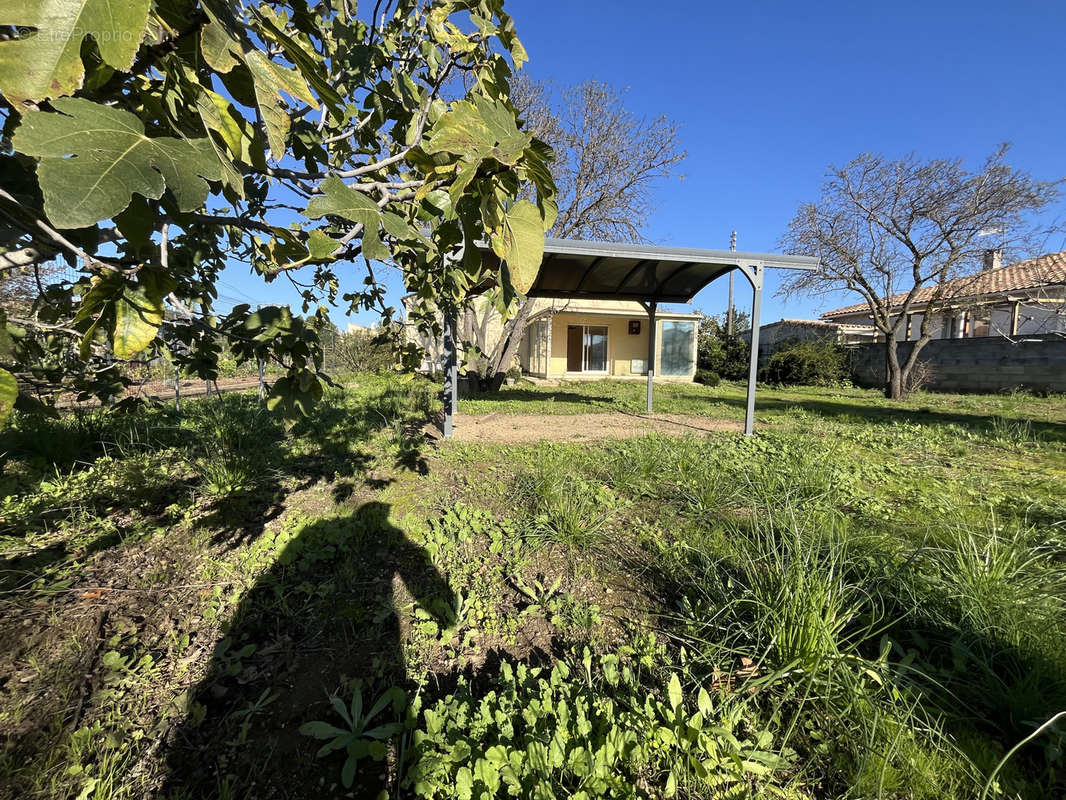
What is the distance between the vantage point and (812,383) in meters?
15.1

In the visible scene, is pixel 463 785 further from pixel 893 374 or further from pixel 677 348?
pixel 677 348

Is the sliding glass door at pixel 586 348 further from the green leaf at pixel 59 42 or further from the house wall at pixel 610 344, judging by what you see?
the green leaf at pixel 59 42

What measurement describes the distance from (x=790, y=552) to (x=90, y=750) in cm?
266

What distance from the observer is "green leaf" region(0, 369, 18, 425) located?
568 mm

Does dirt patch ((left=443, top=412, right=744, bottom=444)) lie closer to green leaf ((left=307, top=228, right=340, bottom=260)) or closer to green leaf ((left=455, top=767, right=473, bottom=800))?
green leaf ((left=455, top=767, right=473, bottom=800))

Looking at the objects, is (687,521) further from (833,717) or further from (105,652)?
(105,652)

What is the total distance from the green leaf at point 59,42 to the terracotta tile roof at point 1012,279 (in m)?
14.2

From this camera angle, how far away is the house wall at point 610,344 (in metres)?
15.7

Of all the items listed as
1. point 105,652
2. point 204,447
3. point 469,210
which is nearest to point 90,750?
point 105,652

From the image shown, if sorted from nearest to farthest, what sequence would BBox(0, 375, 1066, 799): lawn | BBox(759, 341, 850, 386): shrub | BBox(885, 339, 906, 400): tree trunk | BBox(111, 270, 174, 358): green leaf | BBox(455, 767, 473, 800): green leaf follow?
BBox(111, 270, 174, 358): green leaf → BBox(455, 767, 473, 800): green leaf → BBox(0, 375, 1066, 799): lawn → BBox(885, 339, 906, 400): tree trunk → BBox(759, 341, 850, 386): shrub

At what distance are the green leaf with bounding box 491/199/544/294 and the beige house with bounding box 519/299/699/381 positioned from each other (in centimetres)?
1478

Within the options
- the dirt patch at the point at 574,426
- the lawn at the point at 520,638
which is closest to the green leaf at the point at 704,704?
the lawn at the point at 520,638

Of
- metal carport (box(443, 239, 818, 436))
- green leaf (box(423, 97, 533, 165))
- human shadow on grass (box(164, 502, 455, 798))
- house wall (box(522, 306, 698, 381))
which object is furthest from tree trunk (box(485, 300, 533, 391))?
green leaf (box(423, 97, 533, 165))

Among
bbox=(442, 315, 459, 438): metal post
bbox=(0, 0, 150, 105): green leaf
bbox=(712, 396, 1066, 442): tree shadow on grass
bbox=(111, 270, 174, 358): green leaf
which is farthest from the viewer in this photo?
bbox=(712, 396, 1066, 442): tree shadow on grass
